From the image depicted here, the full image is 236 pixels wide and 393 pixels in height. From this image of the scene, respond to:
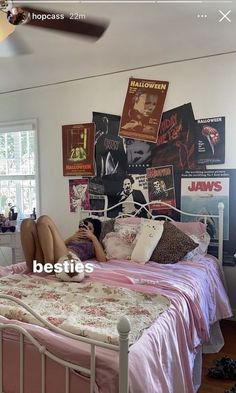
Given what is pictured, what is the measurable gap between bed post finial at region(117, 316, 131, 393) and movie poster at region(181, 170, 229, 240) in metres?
2.07

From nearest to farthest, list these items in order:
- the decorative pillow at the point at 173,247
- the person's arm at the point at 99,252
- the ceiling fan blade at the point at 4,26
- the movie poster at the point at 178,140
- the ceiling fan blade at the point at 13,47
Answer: the ceiling fan blade at the point at 4,26 < the ceiling fan blade at the point at 13,47 < the decorative pillow at the point at 173,247 < the person's arm at the point at 99,252 < the movie poster at the point at 178,140

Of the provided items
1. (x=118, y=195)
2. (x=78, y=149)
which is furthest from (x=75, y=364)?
(x=78, y=149)

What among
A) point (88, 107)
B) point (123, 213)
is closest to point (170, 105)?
point (88, 107)

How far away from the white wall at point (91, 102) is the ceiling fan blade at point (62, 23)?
48.1 inches

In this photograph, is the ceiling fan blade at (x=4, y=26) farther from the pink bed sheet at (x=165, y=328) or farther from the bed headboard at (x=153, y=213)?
the bed headboard at (x=153, y=213)

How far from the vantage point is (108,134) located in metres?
3.52

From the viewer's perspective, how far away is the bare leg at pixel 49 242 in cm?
248

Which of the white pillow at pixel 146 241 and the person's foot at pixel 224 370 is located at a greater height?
the white pillow at pixel 146 241

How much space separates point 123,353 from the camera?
113 cm

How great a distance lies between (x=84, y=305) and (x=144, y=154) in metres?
1.92

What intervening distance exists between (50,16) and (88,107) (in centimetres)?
175

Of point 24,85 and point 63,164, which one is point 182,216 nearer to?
point 63,164

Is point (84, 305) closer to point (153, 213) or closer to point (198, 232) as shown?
point (198, 232)

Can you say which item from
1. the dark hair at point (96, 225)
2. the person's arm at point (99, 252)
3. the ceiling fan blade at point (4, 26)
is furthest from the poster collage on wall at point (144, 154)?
the ceiling fan blade at point (4, 26)
